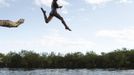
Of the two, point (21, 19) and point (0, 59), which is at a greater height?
point (21, 19)

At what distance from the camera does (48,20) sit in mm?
10844

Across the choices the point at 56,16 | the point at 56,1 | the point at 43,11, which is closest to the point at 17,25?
the point at 56,1

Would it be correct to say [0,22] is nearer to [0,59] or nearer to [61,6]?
[0,59]

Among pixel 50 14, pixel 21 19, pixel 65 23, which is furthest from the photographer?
pixel 65 23

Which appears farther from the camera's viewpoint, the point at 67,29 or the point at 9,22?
the point at 67,29

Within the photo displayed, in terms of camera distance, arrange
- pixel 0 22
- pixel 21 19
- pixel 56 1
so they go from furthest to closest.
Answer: pixel 56 1
pixel 21 19
pixel 0 22

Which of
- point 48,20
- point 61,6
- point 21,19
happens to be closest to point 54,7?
point 61,6

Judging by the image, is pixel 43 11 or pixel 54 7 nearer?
pixel 54 7

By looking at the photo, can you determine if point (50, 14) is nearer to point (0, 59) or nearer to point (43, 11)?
point (43, 11)

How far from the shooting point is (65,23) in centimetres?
1095

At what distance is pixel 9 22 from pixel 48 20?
4.44 m

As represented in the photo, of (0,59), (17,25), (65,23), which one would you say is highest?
(65,23)

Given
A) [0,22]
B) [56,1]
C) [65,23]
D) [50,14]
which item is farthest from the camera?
[65,23]

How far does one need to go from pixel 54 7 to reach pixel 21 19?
2.98 metres
